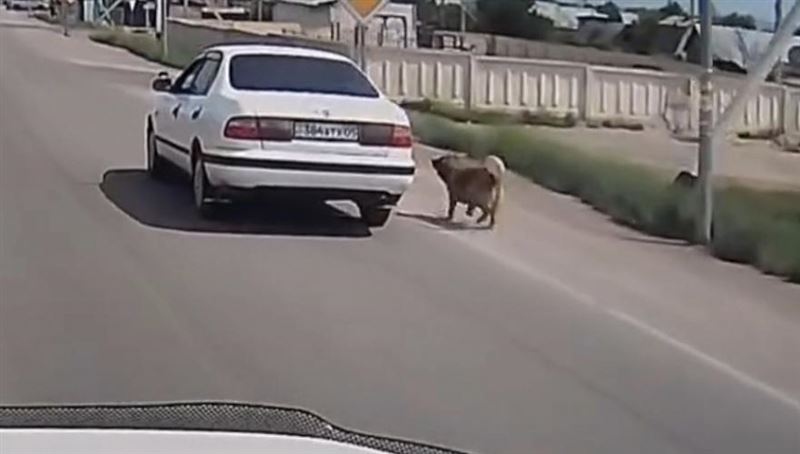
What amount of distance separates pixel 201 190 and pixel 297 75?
A: 1090 millimetres

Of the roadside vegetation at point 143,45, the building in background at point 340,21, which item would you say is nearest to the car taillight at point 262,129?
the building in background at point 340,21

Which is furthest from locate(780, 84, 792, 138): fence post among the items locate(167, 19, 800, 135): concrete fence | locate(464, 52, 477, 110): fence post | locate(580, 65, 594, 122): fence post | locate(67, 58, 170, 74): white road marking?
locate(67, 58, 170, 74): white road marking

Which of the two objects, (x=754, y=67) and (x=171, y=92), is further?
(x=171, y=92)

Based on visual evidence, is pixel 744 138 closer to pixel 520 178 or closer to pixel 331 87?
pixel 331 87

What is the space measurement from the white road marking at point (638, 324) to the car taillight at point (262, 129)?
1499mm

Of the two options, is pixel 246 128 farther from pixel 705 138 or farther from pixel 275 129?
pixel 705 138

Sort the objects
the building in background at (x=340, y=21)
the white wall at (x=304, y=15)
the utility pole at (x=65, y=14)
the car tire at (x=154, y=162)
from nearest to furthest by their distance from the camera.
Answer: the car tire at (x=154, y=162)
the building in background at (x=340, y=21)
the white wall at (x=304, y=15)
the utility pole at (x=65, y=14)

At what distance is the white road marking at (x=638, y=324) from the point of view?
7.78m

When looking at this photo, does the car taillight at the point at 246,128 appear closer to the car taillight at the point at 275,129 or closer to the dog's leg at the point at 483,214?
the car taillight at the point at 275,129

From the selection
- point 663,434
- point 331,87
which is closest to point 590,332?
point 663,434

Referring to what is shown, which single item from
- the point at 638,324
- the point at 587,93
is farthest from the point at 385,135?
the point at 587,93

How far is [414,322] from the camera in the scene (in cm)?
923

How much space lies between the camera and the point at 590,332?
894 centimetres

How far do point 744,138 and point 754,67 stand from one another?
950 millimetres
